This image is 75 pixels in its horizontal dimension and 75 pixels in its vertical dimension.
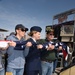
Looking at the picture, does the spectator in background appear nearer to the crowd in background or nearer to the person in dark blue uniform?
the crowd in background

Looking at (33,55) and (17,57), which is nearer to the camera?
(17,57)

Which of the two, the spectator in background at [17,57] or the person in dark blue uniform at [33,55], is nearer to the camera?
the spectator in background at [17,57]

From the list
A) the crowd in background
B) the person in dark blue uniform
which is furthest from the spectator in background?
the person in dark blue uniform

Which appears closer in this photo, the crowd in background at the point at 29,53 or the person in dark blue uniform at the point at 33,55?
the crowd in background at the point at 29,53

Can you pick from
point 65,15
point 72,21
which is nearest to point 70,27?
point 72,21

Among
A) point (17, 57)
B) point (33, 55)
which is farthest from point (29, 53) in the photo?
point (17, 57)

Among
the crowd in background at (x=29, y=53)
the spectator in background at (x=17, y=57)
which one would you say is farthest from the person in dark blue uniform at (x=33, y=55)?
the spectator in background at (x=17, y=57)

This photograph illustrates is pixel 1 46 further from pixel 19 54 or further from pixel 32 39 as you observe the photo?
pixel 32 39

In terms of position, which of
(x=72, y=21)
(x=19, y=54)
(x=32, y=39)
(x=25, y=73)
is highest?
(x=72, y=21)

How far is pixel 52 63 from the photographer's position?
5344 mm

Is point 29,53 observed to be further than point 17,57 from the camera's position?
Yes

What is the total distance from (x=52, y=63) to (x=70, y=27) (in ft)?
24.2

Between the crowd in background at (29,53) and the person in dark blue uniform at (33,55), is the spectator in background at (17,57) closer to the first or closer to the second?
the crowd in background at (29,53)

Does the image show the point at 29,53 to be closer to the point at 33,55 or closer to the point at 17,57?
the point at 33,55
